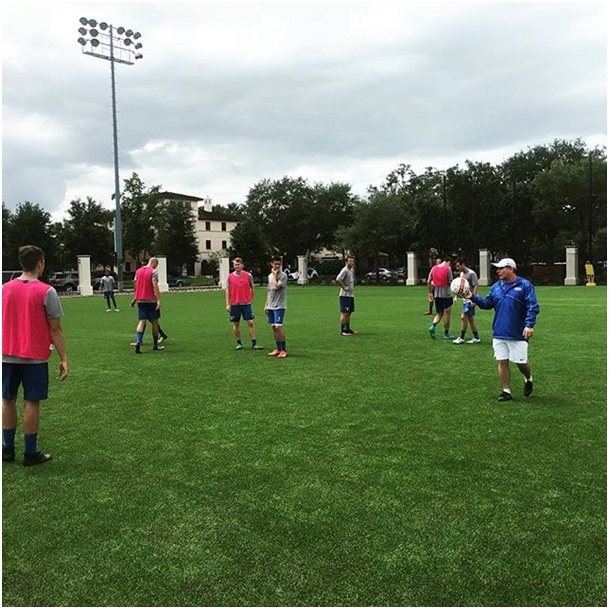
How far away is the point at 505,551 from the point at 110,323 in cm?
1757

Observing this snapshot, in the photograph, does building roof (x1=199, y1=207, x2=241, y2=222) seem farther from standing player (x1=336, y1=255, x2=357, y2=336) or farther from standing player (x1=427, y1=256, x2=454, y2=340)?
standing player (x1=427, y1=256, x2=454, y2=340)

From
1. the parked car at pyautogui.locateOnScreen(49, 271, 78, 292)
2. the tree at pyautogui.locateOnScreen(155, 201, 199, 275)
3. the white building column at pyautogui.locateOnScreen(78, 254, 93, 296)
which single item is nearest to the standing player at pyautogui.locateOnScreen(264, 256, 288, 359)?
the white building column at pyautogui.locateOnScreen(78, 254, 93, 296)

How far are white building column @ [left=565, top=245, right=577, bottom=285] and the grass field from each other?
3939 cm

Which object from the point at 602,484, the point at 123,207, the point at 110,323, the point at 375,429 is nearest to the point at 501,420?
the point at 375,429

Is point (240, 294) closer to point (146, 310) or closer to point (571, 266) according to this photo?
point (146, 310)

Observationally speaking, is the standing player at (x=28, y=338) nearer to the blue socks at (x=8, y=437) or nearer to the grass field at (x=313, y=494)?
the blue socks at (x=8, y=437)

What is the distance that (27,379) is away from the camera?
521 cm

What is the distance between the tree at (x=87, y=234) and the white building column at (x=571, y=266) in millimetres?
48189

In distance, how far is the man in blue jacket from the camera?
7153 millimetres

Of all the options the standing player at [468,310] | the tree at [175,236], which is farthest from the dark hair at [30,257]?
the tree at [175,236]

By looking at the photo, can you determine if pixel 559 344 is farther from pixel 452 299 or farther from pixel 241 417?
pixel 241 417

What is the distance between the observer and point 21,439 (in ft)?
20.0

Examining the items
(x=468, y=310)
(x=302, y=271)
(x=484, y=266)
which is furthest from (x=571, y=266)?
(x=468, y=310)

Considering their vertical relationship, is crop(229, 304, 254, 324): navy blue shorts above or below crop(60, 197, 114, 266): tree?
below
